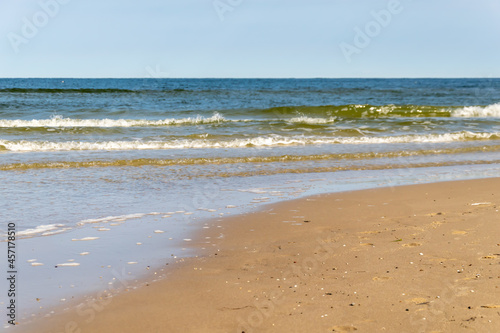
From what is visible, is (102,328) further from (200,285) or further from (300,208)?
(300,208)

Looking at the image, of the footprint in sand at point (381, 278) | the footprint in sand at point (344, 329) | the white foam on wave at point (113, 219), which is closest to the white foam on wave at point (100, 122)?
the white foam on wave at point (113, 219)

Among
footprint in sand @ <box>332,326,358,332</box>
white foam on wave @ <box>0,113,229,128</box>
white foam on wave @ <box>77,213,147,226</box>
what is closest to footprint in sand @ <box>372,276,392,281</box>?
footprint in sand @ <box>332,326,358,332</box>

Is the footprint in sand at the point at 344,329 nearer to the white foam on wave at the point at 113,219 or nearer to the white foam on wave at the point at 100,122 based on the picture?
the white foam on wave at the point at 113,219

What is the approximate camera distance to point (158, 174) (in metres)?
11.6

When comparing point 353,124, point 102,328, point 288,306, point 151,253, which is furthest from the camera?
point 353,124

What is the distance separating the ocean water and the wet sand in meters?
0.50

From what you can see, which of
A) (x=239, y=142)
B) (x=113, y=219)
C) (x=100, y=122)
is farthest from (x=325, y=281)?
(x=100, y=122)

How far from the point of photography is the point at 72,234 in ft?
21.9

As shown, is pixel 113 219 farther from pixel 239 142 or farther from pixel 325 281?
pixel 239 142

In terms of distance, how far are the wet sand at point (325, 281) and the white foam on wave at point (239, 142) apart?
9489 millimetres

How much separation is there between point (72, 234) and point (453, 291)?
4.25 m

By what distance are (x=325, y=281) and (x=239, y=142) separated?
12621 millimetres

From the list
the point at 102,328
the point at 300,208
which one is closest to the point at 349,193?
the point at 300,208

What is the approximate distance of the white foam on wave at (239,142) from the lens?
16109mm
